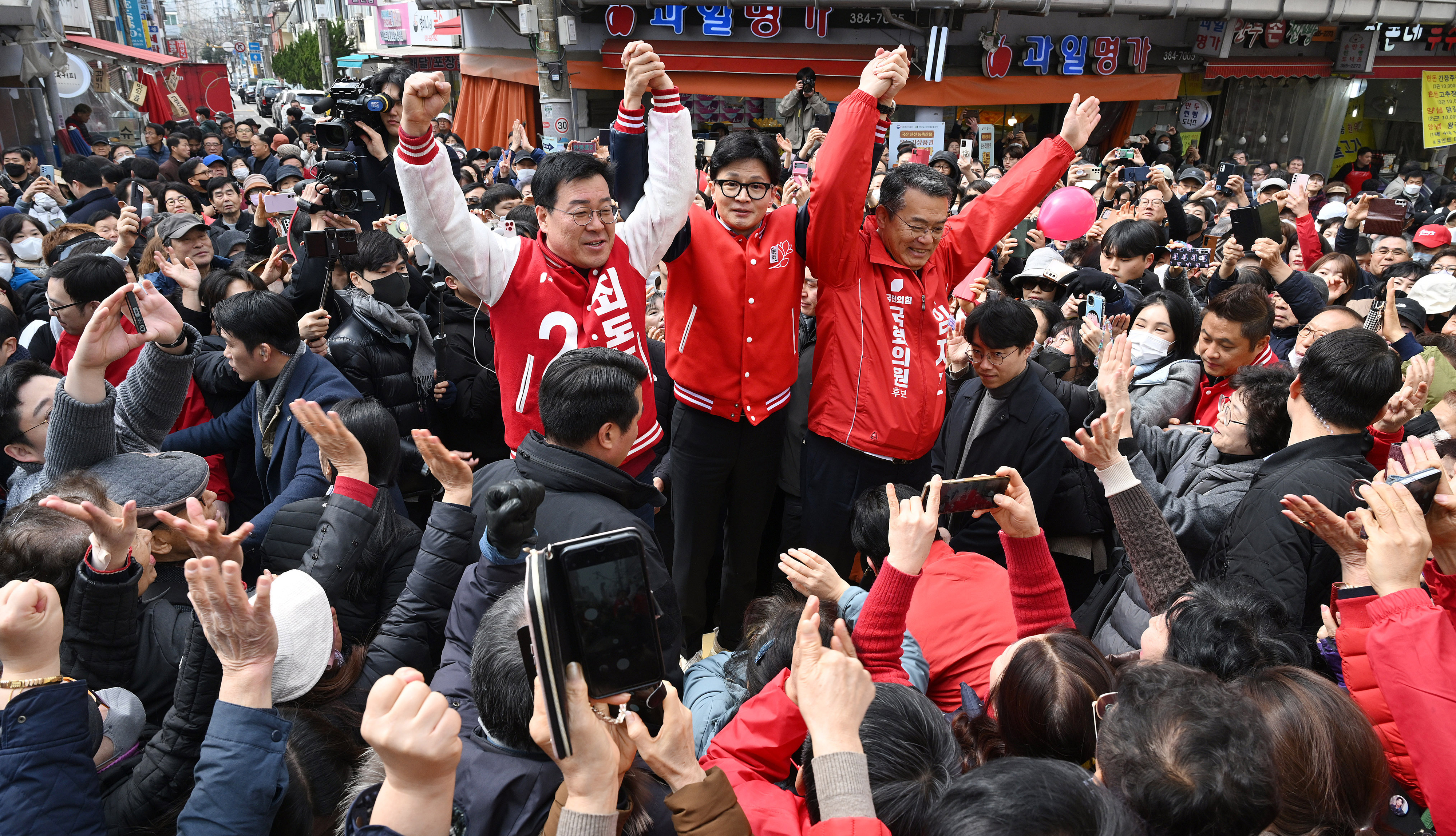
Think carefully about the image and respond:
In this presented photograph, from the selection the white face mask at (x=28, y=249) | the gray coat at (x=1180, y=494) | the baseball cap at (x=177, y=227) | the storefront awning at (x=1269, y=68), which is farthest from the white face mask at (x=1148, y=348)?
the storefront awning at (x=1269, y=68)

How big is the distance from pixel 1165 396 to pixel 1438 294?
2274 mm

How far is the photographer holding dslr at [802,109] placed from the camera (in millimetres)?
8234

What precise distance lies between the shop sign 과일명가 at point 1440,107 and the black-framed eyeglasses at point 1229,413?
40.0 ft

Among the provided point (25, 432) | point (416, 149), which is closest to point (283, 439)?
point (25, 432)

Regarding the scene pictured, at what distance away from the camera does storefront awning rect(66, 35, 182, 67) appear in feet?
62.2

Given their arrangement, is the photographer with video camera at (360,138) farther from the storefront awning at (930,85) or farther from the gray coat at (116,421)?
the storefront awning at (930,85)

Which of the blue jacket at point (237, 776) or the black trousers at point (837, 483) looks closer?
the blue jacket at point (237, 776)

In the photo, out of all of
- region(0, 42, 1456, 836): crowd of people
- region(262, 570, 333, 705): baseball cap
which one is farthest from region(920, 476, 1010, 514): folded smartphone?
region(262, 570, 333, 705): baseball cap

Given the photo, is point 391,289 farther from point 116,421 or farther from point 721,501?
point 721,501

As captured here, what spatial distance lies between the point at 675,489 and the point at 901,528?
1389mm

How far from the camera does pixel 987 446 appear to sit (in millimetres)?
3166

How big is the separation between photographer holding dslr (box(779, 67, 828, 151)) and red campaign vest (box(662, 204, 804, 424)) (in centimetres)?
550

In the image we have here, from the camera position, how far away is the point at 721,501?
3.16 meters

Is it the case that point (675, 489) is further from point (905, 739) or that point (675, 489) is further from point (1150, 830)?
point (1150, 830)
